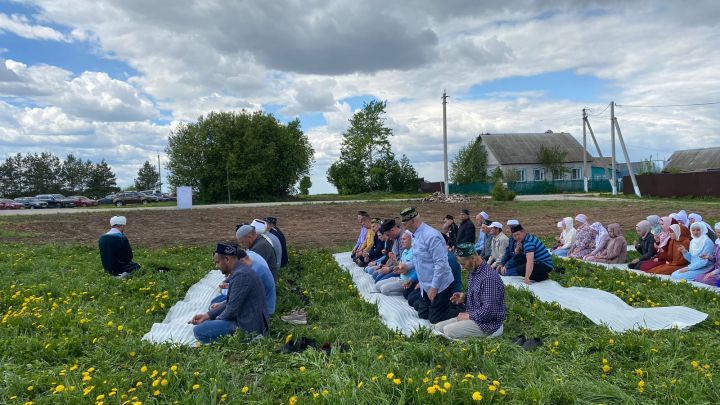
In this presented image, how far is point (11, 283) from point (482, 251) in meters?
9.63

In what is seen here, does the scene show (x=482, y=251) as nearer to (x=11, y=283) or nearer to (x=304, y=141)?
(x=11, y=283)

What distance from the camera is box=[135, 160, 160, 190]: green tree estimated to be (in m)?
87.6

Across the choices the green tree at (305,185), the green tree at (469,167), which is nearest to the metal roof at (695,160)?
the green tree at (469,167)

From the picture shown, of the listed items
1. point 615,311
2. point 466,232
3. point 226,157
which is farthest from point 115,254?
point 226,157

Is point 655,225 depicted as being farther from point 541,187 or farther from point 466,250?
point 541,187

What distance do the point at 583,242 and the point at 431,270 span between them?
21.5 ft

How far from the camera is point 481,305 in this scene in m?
6.00

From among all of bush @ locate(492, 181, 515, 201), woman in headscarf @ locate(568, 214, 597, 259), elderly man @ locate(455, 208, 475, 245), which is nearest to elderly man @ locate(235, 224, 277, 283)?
elderly man @ locate(455, 208, 475, 245)

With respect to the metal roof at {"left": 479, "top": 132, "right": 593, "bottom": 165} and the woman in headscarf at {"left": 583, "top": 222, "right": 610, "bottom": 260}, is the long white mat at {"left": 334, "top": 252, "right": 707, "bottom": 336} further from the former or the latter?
the metal roof at {"left": 479, "top": 132, "right": 593, "bottom": 165}

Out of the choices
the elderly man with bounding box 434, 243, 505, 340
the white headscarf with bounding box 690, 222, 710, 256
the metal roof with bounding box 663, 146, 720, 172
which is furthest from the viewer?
the metal roof with bounding box 663, 146, 720, 172

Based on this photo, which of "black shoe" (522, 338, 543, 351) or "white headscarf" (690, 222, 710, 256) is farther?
"white headscarf" (690, 222, 710, 256)

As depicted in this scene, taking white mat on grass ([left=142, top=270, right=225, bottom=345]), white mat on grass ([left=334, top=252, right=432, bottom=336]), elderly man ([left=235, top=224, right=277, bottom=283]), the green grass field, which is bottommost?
white mat on grass ([left=334, top=252, right=432, bottom=336])

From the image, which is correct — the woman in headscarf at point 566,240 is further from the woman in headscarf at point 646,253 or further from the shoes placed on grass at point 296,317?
the shoes placed on grass at point 296,317

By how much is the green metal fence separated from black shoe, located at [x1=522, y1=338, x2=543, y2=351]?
48780 millimetres
